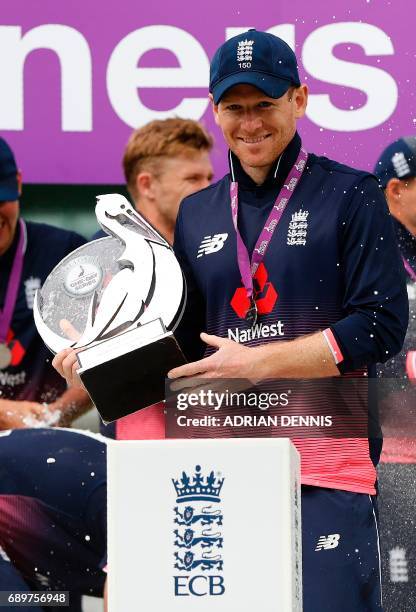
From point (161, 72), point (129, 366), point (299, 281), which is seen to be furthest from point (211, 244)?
point (161, 72)

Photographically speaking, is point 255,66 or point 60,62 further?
point 60,62

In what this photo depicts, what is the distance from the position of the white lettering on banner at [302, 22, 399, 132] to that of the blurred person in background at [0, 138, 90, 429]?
2.59ft

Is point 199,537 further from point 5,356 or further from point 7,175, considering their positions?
point 7,175

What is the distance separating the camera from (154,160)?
12.8 feet

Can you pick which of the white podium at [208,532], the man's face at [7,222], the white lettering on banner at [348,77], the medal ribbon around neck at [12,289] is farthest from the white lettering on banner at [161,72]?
the white podium at [208,532]

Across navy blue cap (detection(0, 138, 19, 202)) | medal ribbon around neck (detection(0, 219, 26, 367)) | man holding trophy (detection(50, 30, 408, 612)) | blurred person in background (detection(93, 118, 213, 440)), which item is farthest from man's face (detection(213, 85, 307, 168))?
medal ribbon around neck (detection(0, 219, 26, 367))

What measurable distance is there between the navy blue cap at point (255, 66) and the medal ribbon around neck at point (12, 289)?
1078 mm

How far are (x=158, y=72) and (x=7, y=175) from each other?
520 mm

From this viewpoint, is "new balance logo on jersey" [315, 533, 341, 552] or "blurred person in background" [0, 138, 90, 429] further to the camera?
"blurred person in background" [0, 138, 90, 429]

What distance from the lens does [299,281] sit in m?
3.03

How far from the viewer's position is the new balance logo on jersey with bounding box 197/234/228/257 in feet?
10.2

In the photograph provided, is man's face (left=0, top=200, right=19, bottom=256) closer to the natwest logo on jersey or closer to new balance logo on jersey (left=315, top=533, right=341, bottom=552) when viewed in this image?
the natwest logo on jersey

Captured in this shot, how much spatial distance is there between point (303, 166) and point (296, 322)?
38 cm

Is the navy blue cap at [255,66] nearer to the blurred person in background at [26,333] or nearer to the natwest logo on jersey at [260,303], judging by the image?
the natwest logo on jersey at [260,303]
